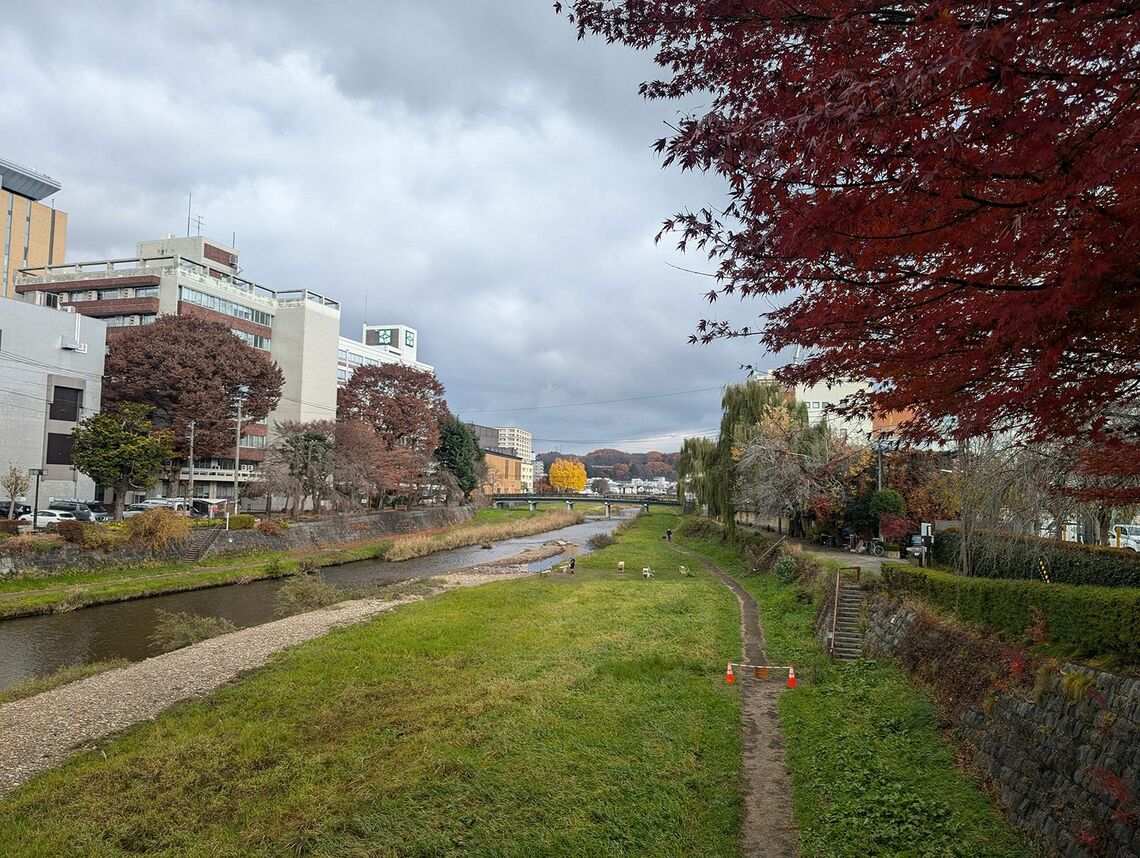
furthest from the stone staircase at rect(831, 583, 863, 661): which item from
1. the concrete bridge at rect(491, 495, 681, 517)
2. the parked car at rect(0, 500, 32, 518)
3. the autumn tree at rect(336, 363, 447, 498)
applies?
the concrete bridge at rect(491, 495, 681, 517)

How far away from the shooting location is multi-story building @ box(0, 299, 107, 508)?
3878 cm

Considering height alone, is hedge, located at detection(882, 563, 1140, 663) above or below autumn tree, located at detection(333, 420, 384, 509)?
below

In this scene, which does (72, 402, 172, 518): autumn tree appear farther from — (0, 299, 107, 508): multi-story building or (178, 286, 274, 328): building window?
(178, 286, 274, 328): building window

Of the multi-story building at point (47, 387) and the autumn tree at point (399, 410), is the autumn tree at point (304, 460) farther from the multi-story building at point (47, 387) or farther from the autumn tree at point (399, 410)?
the multi-story building at point (47, 387)

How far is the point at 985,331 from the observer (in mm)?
4406

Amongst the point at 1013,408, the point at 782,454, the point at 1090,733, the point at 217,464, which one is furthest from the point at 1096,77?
the point at 217,464

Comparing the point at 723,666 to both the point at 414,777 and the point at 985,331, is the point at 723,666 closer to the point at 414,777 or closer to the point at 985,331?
the point at 414,777

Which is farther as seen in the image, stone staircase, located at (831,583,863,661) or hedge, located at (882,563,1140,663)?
stone staircase, located at (831,583,863,661)

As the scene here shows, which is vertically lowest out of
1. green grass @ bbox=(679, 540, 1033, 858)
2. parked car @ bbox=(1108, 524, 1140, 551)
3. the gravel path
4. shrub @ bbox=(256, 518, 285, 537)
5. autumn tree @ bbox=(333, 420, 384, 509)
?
the gravel path

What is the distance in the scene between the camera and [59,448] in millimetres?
41812

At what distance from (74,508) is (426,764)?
37.8m

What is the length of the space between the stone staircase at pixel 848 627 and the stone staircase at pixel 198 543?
1173 inches

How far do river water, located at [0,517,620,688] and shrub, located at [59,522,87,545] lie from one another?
494cm

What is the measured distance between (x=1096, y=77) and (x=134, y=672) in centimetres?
1944
